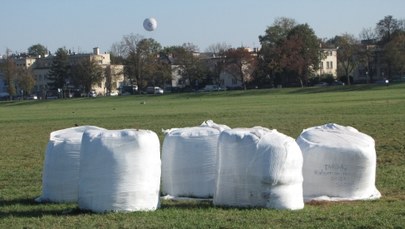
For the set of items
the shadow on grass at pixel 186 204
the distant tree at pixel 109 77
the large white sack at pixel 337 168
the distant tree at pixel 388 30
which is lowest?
the distant tree at pixel 109 77

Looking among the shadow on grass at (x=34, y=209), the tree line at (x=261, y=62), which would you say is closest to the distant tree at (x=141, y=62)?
the tree line at (x=261, y=62)

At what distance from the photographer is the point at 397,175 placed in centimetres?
1352

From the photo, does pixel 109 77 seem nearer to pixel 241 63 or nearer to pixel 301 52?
pixel 241 63

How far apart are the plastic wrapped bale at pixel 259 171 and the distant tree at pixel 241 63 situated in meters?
113

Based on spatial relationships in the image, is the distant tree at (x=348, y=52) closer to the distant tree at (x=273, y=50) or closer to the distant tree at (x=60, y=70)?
the distant tree at (x=273, y=50)

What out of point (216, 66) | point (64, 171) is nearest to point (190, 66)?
point (216, 66)

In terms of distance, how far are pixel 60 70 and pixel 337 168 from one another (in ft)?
445

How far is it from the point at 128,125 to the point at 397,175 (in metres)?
20.6

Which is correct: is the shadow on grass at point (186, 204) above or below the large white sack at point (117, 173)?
below

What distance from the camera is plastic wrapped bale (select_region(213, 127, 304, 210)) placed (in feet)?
32.1

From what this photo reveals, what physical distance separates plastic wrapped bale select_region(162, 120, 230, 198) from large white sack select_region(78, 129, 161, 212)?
110 centimetres

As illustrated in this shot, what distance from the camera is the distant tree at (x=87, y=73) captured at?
130375mm

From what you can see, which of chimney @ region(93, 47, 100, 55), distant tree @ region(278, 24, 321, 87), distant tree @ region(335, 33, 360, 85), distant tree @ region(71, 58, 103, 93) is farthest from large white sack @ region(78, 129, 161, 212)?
A: chimney @ region(93, 47, 100, 55)

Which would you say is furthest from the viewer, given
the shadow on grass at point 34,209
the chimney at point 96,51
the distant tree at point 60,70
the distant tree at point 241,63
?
the chimney at point 96,51
